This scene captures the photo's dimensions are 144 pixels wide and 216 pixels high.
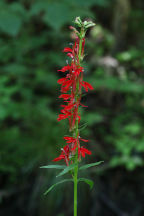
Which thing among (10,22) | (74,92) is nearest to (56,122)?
(10,22)

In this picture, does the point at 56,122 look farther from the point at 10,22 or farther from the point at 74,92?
the point at 74,92

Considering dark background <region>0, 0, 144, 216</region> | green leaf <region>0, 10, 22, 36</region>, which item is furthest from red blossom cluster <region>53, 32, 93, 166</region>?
green leaf <region>0, 10, 22, 36</region>

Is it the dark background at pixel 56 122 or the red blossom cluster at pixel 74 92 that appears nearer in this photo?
the red blossom cluster at pixel 74 92

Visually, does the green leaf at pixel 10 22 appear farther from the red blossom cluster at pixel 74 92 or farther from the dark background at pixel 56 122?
the red blossom cluster at pixel 74 92

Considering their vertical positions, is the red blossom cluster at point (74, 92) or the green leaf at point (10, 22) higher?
the green leaf at point (10, 22)

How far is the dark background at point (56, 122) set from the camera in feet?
8.60

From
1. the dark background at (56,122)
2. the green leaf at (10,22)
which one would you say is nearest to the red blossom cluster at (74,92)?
the dark background at (56,122)

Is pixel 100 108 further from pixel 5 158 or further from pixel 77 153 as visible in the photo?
pixel 77 153

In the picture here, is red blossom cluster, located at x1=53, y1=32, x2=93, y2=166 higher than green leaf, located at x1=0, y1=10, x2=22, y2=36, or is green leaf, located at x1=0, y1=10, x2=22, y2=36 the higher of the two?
green leaf, located at x1=0, y1=10, x2=22, y2=36

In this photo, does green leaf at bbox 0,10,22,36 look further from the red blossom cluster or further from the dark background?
the red blossom cluster

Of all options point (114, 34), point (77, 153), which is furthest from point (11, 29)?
point (77, 153)

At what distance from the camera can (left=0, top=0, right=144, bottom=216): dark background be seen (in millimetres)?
2621

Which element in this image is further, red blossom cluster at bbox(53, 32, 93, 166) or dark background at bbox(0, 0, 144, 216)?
dark background at bbox(0, 0, 144, 216)

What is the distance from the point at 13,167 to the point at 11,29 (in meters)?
1.27
